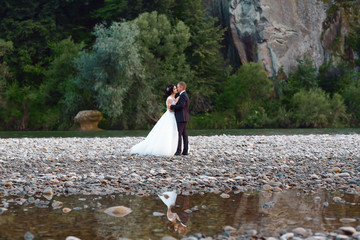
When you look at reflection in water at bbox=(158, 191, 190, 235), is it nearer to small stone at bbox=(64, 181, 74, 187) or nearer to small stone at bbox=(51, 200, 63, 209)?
small stone at bbox=(51, 200, 63, 209)

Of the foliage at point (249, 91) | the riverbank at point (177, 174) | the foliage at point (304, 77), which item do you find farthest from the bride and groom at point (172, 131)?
the foliage at point (304, 77)

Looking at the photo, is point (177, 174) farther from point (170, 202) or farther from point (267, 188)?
point (170, 202)

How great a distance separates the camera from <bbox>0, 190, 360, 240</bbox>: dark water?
4.61 meters

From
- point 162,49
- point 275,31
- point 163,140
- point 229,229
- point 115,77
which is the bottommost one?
point 229,229

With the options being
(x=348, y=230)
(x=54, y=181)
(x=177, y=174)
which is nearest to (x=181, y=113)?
(x=177, y=174)

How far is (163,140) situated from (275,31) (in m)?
34.1

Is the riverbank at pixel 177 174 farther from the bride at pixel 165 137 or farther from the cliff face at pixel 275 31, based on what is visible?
the cliff face at pixel 275 31

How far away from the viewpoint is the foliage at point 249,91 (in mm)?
39062

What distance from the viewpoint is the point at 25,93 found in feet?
131

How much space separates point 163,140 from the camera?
41.2 ft

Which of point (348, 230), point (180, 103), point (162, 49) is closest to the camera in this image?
point (348, 230)

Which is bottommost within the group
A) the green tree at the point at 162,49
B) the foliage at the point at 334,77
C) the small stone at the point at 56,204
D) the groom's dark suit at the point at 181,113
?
the small stone at the point at 56,204

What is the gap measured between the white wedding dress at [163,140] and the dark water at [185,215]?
5843 millimetres

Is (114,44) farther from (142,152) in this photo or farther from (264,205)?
(264,205)
